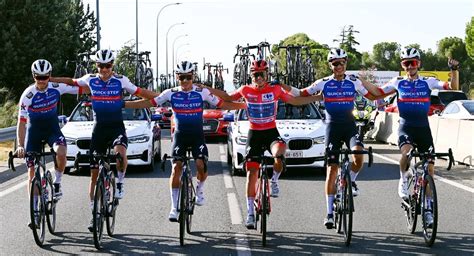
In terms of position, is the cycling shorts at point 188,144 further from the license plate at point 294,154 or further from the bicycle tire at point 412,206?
the license plate at point 294,154

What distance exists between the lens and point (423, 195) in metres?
7.86

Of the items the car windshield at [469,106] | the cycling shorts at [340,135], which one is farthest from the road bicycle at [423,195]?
the car windshield at [469,106]

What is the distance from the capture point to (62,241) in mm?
8023

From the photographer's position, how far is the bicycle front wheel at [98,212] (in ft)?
24.6

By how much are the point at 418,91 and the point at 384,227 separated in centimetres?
163

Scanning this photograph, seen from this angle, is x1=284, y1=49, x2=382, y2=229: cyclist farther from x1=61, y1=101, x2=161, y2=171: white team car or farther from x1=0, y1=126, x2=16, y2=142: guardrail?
x1=0, y1=126, x2=16, y2=142: guardrail

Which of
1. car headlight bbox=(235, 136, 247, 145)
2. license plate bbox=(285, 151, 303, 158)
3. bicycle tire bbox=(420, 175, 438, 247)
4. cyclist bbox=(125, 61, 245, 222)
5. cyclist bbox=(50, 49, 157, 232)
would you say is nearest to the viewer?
bicycle tire bbox=(420, 175, 438, 247)

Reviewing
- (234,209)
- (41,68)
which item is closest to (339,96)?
(234,209)

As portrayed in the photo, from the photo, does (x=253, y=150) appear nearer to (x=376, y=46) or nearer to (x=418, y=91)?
(x=418, y=91)

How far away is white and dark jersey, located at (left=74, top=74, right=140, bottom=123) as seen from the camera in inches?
343

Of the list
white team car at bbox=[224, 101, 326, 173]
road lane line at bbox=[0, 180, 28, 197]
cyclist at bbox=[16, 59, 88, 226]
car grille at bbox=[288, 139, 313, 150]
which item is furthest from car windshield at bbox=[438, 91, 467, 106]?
cyclist at bbox=[16, 59, 88, 226]

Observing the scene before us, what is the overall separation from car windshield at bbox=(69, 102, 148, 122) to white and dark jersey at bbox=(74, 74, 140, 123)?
7165 mm

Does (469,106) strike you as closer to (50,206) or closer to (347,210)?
(347,210)

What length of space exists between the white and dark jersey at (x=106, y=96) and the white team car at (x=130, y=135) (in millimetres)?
5076
